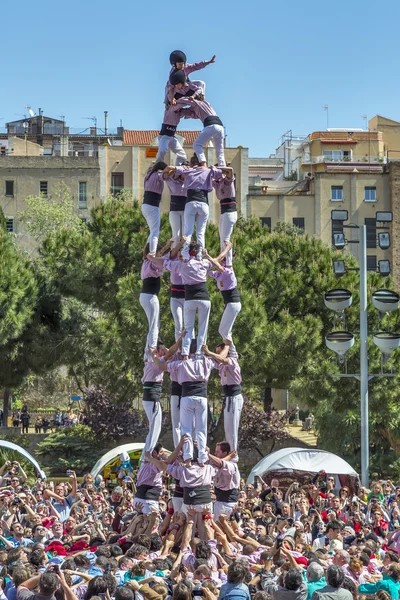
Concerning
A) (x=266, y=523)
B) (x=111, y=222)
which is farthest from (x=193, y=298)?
(x=111, y=222)

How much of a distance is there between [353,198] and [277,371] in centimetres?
2899

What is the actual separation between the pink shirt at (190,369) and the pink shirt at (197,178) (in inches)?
109

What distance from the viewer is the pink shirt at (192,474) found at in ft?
57.3

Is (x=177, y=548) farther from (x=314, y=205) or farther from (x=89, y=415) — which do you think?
(x=314, y=205)

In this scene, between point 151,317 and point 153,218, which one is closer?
point 151,317

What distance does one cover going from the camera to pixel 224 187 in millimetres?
19219

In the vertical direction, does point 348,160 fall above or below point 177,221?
above

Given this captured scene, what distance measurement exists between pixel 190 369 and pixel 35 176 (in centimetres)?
4689

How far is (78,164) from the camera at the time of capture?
63.8m

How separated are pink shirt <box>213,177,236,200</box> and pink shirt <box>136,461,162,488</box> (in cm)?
471

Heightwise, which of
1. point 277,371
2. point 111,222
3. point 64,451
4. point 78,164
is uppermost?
point 78,164

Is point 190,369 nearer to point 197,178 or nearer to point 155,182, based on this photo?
point 197,178

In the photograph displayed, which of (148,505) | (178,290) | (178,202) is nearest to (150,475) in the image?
(148,505)

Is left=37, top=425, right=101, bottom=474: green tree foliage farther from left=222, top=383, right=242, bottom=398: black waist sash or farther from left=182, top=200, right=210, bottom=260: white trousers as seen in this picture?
left=182, top=200, right=210, bottom=260: white trousers
